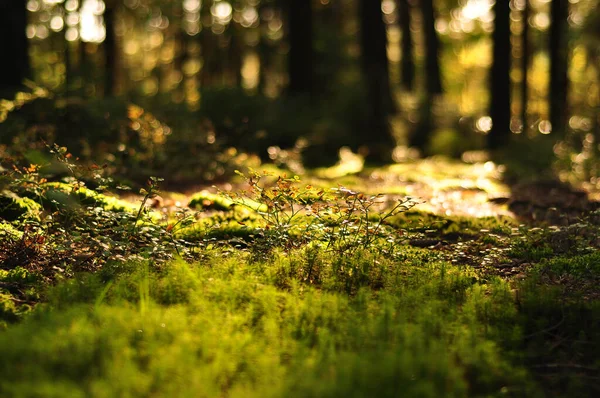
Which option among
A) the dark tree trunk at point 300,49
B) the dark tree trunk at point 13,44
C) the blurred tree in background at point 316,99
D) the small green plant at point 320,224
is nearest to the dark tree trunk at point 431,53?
the blurred tree in background at point 316,99

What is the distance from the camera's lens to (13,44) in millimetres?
13078

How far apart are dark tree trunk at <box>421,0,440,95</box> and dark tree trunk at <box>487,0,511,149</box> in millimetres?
8657

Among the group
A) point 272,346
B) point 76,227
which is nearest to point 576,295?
point 272,346

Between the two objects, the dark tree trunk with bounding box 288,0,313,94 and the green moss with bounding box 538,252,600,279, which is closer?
the green moss with bounding box 538,252,600,279

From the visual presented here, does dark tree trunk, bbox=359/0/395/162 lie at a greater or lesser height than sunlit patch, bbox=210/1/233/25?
lesser

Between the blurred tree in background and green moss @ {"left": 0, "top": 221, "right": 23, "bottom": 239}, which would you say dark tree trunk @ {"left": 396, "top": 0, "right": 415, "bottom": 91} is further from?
green moss @ {"left": 0, "top": 221, "right": 23, "bottom": 239}

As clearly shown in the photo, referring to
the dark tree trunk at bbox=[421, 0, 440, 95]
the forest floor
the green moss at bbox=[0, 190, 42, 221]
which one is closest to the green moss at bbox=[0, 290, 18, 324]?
the forest floor

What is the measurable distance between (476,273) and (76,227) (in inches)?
132

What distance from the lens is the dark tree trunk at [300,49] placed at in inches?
786

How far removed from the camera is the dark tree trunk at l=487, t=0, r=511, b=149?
20.1 meters

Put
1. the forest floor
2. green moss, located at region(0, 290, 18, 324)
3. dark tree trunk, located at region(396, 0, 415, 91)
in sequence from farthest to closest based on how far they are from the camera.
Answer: dark tree trunk, located at region(396, 0, 415, 91), green moss, located at region(0, 290, 18, 324), the forest floor

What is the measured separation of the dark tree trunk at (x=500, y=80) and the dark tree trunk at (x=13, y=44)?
13.6 meters

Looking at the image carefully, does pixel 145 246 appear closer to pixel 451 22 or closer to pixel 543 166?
pixel 543 166

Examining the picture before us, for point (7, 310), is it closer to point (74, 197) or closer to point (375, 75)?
point (74, 197)
